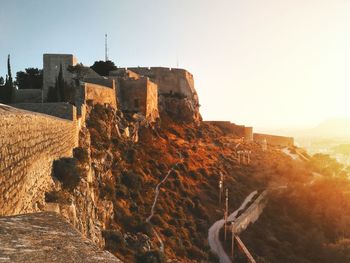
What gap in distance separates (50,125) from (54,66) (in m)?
25.0

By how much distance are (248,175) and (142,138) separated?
17.4m

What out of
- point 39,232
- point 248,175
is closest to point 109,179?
point 39,232

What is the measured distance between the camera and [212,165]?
46.2 m

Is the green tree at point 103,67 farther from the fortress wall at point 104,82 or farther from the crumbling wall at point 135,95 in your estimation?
the fortress wall at point 104,82

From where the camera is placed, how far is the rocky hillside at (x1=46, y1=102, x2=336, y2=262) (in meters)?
18.4

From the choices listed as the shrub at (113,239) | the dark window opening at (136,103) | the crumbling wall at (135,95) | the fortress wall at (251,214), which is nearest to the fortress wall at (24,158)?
the shrub at (113,239)

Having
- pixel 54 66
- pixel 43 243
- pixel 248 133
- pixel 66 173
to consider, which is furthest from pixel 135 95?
pixel 248 133

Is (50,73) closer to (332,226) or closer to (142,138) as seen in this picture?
(142,138)

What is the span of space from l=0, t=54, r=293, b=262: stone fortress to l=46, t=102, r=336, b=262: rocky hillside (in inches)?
27.2

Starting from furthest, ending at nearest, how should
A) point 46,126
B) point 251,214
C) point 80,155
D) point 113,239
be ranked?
point 251,214
point 113,239
point 80,155
point 46,126

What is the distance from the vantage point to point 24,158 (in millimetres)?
8266

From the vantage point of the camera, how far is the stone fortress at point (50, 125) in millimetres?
7160

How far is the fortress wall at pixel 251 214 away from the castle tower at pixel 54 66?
2125cm

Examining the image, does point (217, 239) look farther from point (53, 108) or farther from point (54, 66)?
point (54, 66)
